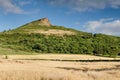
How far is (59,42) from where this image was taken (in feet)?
324

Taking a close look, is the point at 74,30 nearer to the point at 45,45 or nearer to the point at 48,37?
the point at 48,37

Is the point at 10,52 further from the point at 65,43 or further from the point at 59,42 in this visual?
the point at 59,42

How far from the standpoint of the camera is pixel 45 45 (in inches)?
3688

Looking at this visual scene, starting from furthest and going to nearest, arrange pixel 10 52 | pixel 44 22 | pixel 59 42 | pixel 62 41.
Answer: pixel 44 22 → pixel 62 41 → pixel 59 42 → pixel 10 52

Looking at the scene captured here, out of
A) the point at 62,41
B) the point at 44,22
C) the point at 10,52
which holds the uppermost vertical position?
the point at 44,22

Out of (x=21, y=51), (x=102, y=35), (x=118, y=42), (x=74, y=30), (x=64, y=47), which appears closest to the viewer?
(x=21, y=51)

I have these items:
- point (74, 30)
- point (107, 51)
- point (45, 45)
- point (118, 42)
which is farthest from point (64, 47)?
point (74, 30)

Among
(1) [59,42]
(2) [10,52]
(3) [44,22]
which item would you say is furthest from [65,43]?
(3) [44,22]

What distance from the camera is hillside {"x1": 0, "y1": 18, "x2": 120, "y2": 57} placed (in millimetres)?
91812

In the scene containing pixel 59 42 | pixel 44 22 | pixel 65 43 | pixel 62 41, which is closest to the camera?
pixel 65 43

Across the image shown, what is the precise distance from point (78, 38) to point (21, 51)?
23.8 metres

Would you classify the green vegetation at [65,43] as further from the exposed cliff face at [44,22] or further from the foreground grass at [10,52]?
the exposed cliff face at [44,22]

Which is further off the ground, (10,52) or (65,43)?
(65,43)

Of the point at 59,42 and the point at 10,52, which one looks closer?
the point at 10,52
